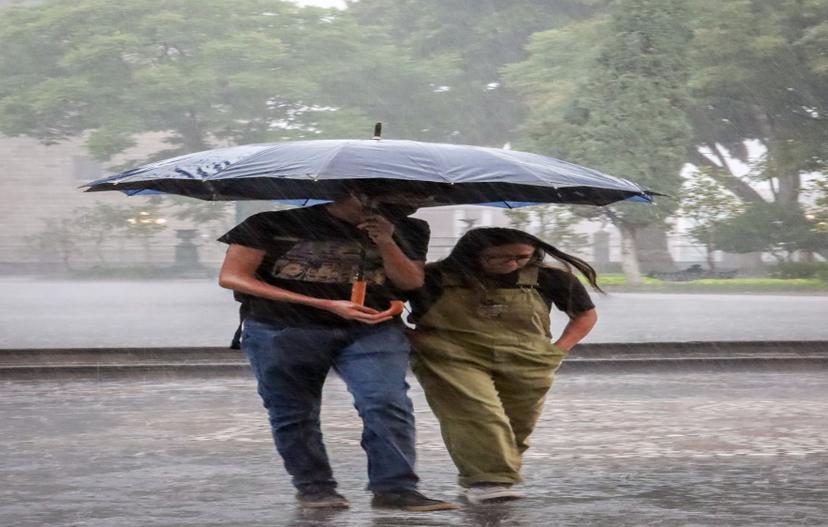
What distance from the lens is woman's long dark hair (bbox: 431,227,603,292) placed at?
6102 millimetres

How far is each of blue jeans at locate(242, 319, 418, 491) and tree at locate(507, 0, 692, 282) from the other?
3460 centimetres

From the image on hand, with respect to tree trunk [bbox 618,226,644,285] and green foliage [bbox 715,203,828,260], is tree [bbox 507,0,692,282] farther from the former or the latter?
green foliage [bbox 715,203,828,260]

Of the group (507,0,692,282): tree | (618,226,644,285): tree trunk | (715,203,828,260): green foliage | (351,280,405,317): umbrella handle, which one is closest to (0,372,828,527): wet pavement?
(351,280,405,317): umbrella handle

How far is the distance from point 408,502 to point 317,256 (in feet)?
3.27

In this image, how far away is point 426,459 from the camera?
25.4 ft

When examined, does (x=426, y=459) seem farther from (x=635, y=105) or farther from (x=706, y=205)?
(x=706, y=205)

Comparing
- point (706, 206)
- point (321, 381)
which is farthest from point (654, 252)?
point (321, 381)

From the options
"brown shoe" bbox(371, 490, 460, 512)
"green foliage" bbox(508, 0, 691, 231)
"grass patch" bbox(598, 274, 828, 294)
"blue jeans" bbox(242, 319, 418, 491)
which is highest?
"green foliage" bbox(508, 0, 691, 231)

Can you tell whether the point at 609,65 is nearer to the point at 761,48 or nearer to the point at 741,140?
the point at 761,48

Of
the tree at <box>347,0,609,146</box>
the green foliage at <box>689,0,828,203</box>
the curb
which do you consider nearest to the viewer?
the curb

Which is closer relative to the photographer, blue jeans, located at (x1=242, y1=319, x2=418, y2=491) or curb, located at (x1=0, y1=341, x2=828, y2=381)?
blue jeans, located at (x1=242, y1=319, x2=418, y2=491)

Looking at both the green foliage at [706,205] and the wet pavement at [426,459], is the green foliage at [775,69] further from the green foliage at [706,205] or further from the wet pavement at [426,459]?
the wet pavement at [426,459]

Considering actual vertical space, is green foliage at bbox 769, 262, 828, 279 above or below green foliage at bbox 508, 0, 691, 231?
below

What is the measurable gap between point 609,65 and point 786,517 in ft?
115
